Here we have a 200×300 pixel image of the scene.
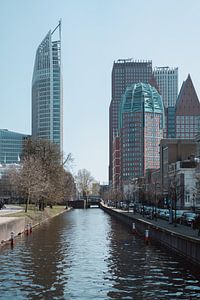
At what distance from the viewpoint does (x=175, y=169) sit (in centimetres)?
15300

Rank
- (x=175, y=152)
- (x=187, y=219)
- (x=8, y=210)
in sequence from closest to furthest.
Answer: (x=187, y=219)
(x=8, y=210)
(x=175, y=152)

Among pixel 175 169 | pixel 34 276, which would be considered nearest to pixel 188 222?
pixel 34 276

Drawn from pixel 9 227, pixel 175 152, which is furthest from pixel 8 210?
pixel 175 152

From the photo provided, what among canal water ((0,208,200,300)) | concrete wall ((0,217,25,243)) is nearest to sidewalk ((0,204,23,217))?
concrete wall ((0,217,25,243))

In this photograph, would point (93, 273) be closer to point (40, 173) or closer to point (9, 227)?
point (9, 227)

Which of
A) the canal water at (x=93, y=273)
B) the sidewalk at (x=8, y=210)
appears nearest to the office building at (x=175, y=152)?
the sidewalk at (x=8, y=210)

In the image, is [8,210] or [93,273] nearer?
[93,273]

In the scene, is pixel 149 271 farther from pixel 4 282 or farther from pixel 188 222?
pixel 188 222

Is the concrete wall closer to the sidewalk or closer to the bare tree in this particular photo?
the sidewalk

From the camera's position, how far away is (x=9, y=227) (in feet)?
164

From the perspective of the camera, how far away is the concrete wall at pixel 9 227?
4625 cm

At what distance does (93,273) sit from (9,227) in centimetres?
2157

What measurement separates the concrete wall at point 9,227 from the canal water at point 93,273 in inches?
85.1

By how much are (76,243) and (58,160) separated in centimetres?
5512
